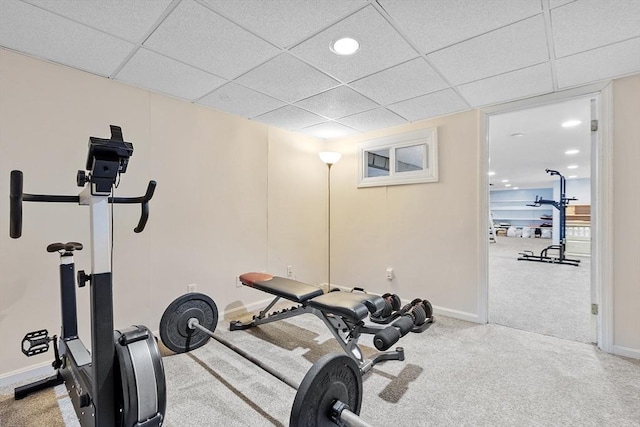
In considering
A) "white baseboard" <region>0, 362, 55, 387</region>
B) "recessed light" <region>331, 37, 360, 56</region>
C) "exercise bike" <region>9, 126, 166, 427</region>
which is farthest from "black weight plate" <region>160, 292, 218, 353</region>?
"recessed light" <region>331, 37, 360, 56</region>

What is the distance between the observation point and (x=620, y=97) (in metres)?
2.27

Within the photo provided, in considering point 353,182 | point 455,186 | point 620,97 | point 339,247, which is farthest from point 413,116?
point 339,247

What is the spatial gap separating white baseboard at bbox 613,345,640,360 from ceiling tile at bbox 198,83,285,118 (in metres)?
3.45

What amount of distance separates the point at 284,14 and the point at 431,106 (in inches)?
72.5

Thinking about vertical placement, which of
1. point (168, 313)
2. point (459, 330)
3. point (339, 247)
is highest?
point (339, 247)

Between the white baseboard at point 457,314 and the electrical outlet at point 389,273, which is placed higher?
the electrical outlet at point 389,273

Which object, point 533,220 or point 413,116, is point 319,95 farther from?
point 533,220

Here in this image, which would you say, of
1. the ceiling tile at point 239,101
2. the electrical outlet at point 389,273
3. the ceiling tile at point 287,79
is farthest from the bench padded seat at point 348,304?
the ceiling tile at point 239,101

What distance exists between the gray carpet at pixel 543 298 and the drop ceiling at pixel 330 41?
222cm

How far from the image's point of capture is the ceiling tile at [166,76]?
6.63 ft

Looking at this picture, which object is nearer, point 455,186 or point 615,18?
point 615,18

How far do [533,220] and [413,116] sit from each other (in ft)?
47.8

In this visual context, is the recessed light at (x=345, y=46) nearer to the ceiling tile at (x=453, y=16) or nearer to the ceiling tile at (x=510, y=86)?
the ceiling tile at (x=453, y=16)

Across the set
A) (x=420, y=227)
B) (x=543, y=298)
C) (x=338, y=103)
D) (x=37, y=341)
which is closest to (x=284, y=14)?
(x=338, y=103)
